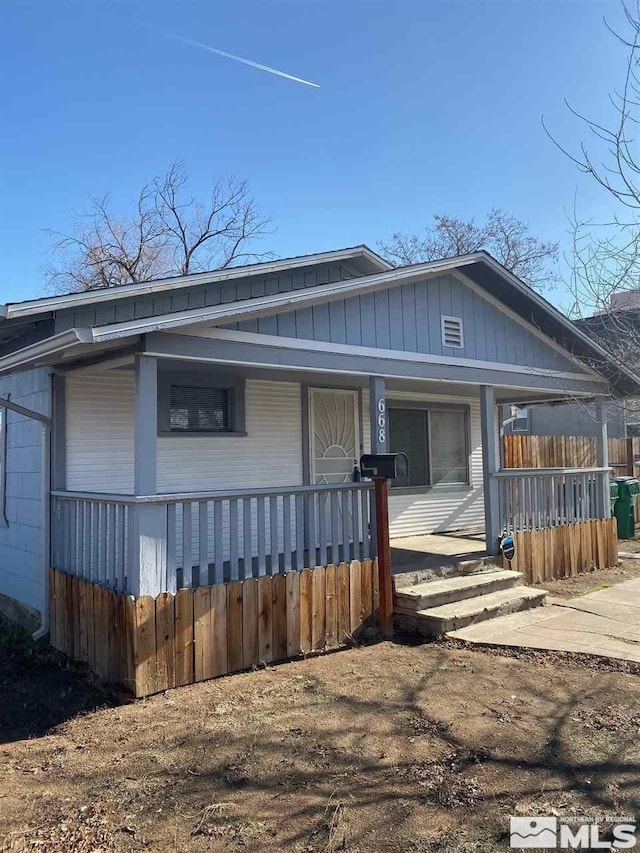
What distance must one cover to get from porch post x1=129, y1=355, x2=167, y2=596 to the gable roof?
1.41 ft

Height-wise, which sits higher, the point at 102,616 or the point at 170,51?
the point at 170,51

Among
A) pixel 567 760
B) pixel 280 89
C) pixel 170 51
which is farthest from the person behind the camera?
pixel 280 89

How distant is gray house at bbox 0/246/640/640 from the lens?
17.4ft

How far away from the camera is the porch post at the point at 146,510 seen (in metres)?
4.96

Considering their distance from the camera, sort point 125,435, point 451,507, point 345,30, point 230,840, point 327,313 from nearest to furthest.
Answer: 1. point 230,840
2. point 327,313
3. point 125,435
4. point 345,30
5. point 451,507

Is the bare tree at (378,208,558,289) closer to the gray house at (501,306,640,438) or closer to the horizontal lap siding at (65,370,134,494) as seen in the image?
the gray house at (501,306,640,438)

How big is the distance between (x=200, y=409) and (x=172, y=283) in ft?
5.36

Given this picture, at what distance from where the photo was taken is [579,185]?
5.95 meters

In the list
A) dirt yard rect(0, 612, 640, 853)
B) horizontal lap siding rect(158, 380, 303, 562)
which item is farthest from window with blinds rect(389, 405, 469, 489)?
dirt yard rect(0, 612, 640, 853)

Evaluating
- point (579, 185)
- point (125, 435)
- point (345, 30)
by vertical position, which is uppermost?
point (345, 30)

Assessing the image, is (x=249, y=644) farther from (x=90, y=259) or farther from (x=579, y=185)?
(x=90, y=259)

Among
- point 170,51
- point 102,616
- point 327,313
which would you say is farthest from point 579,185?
point 170,51

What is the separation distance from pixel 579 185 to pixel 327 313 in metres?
2.66

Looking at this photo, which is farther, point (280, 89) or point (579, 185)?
point (280, 89)
